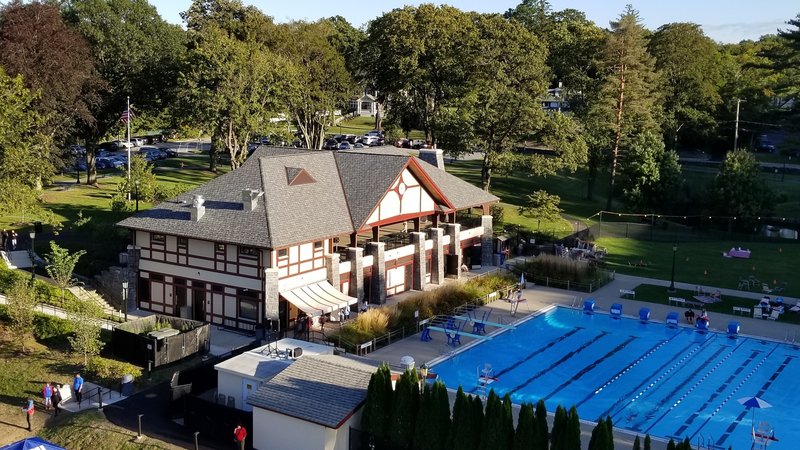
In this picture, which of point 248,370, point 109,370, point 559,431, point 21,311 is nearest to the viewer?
point 559,431

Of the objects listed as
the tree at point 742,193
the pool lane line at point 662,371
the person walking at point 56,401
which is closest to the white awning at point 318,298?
the person walking at point 56,401

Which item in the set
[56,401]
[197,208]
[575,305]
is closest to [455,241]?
[575,305]

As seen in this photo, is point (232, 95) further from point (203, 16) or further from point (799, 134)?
point (799, 134)

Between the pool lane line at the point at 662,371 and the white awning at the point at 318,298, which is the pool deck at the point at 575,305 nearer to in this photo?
the pool lane line at the point at 662,371

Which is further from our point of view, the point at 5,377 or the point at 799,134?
the point at 799,134

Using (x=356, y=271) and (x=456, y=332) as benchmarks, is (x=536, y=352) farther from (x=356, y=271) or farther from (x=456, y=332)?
(x=356, y=271)

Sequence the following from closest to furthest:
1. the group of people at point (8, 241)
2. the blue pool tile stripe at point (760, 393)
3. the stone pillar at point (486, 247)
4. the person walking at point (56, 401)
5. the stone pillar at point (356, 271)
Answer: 1. the blue pool tile stripe at point (760, 393)
2. the person walking at point (56, 401)
3. the stone pillar at point (356, 271)
4. the group of people at point (8, 241)
5. the stone pillar at point (486, 247)

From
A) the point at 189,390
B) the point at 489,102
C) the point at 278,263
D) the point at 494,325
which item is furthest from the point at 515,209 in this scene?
the point at 189,390
